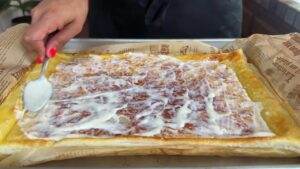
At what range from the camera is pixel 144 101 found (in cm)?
73

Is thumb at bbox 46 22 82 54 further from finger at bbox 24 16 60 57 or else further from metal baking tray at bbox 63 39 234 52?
metal baking tray at bbox 63 39 234 52

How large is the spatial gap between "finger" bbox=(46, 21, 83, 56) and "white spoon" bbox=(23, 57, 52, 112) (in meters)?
0.06

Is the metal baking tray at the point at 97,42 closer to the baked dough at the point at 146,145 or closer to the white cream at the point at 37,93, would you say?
the white cream at the point at 37,93

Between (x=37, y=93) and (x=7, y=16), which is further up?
(x=37, y=93)

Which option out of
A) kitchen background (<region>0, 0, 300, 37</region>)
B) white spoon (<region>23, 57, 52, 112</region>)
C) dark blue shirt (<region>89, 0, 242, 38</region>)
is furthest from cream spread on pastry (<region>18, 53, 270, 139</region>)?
kitchen background (<region>0, 0, 300, 37</region>)

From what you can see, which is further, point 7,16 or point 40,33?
point 7,16

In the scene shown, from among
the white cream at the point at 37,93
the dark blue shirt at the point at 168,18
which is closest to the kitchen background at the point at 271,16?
the dark blue shirt at the point at 168,18

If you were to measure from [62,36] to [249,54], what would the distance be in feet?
1.36

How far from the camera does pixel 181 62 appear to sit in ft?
2.89

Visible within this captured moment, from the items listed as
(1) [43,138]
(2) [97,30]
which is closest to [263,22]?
(2) [97,30]

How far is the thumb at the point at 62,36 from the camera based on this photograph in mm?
808

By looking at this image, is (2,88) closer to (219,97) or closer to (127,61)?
(127,61)

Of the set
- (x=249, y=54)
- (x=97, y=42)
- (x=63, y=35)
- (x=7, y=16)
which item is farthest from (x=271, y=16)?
(x=7, y=16)

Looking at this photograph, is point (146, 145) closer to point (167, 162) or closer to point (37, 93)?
point (167, 162)
